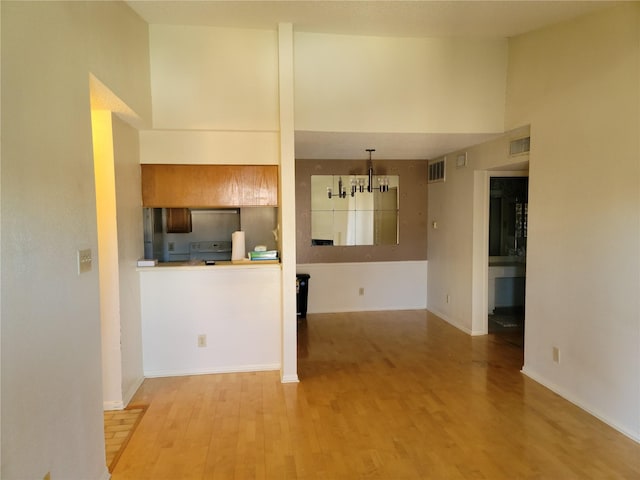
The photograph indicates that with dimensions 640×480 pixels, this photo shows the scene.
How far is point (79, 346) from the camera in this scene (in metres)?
2.00

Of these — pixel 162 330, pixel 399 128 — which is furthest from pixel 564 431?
pixel 162 330

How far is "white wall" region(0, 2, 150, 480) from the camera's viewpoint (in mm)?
1465

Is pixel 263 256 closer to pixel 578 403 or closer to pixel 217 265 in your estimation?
pixel 217 265

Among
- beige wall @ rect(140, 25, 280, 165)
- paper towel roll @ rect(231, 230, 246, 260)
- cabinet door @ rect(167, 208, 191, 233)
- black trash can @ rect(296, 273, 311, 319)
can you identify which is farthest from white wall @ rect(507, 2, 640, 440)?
cabinet door @ rect(167, 208, 191, 233)

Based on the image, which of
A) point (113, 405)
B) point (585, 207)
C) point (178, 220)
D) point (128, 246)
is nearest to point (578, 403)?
point (585, 207)

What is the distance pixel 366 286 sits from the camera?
6188mm

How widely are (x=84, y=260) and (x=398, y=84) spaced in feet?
9.94

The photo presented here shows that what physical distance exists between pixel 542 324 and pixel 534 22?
2565 mm

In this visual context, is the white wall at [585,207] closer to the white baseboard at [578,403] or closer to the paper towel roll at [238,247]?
the white baseboard at [578,403]

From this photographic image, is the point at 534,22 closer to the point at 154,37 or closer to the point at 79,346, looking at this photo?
the point at 154,37

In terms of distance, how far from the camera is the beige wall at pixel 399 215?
598cm

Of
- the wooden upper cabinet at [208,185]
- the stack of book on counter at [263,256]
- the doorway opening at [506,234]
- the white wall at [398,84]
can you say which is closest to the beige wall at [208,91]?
the wooden upper cabinet at [208,185]

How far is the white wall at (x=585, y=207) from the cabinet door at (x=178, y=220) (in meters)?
3.79

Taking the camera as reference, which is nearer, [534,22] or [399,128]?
[534,22]
